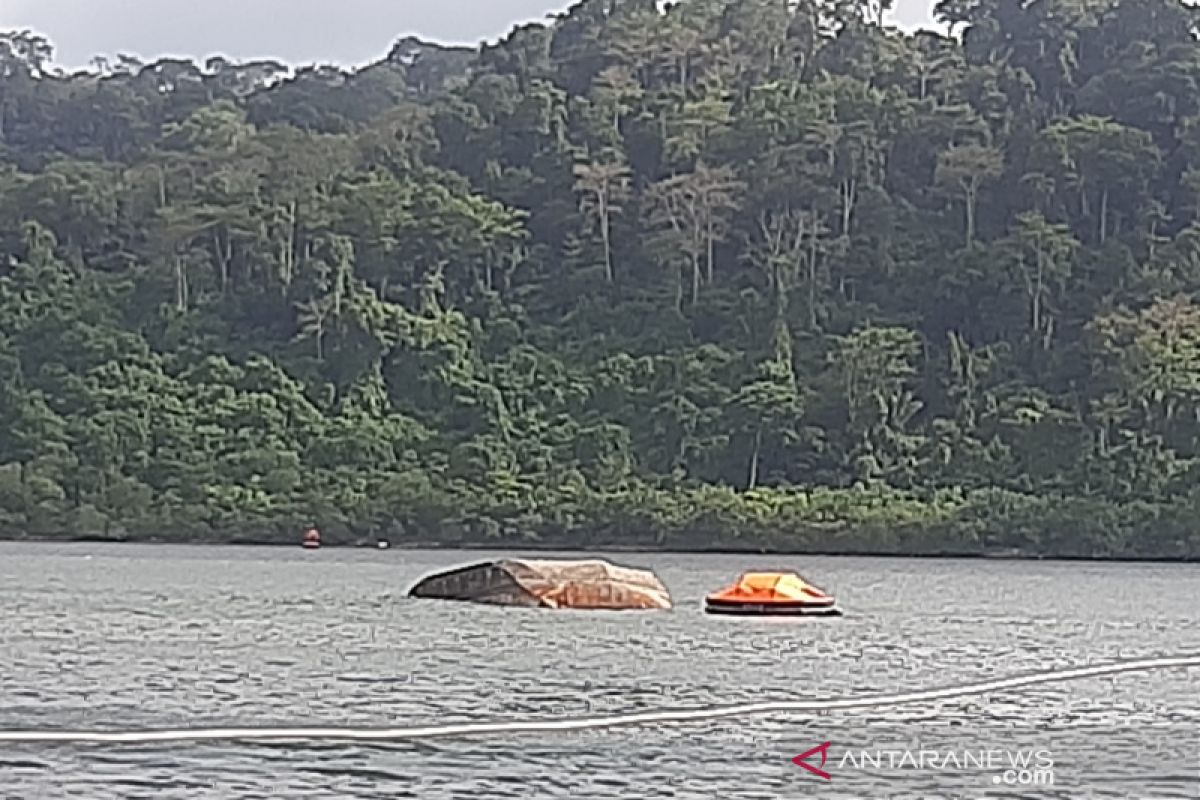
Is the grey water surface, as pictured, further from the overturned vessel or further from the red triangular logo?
the overturned vessel

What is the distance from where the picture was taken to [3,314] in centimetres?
13088

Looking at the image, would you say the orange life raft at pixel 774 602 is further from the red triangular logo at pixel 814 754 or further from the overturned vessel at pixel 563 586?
the red triangular logo at pixel 814 754

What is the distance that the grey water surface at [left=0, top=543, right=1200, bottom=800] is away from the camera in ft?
85.1

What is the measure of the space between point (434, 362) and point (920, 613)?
62.1 meters

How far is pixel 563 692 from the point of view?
36.8 m

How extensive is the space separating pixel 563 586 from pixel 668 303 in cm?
7457

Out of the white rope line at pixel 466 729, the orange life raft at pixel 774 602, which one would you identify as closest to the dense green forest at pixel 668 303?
the orange life raft at pixel 774 602

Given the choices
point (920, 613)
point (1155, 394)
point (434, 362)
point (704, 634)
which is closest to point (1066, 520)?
point (1155, 394)

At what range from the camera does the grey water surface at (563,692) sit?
85.1 feet

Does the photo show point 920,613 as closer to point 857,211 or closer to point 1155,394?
point 1155,394

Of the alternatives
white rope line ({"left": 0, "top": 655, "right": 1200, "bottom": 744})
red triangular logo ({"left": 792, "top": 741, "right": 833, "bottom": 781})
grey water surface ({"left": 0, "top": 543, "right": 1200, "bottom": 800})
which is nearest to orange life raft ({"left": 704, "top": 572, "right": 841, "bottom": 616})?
grey water surface ({"left": 0, "top": 543, "right": 1200, "bottom": 800})

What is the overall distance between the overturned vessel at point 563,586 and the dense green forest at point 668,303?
59572mm

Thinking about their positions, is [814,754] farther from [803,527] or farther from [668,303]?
[668,303]

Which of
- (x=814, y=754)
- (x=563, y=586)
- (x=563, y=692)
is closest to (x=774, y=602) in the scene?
(x=563, y=586)
